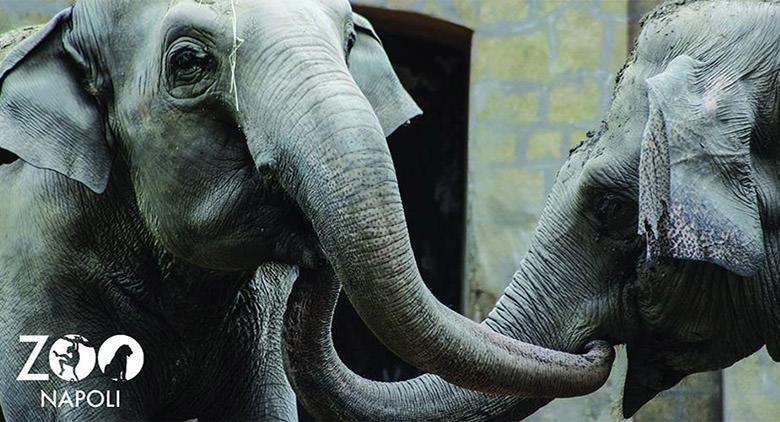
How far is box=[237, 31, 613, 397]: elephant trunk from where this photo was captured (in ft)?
12.7

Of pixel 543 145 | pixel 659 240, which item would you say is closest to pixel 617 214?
pixel 659 240

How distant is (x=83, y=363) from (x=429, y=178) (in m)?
4.22

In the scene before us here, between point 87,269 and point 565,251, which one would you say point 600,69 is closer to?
point 565,251

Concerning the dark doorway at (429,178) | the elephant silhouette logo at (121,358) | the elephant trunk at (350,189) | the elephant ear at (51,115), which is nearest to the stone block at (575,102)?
the dark doorway at (429,178)

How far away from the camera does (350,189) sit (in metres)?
3.87

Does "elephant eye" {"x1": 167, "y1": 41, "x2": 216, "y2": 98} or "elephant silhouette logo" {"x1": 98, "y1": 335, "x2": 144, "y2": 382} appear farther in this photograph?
"elephant silhouette logo" {"x1": 98, "y1": 335, "x2": 144, "y2": 382}

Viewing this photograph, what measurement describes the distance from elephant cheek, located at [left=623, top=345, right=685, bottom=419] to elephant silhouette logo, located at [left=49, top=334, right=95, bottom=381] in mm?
1221

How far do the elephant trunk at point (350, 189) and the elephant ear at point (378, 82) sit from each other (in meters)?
0.37

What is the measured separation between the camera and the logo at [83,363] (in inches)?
179

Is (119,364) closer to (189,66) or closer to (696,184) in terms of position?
(189,66)

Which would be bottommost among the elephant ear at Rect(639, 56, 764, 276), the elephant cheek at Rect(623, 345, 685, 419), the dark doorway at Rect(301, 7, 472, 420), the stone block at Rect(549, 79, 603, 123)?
the dark doorway at Rect(301, 7, 472, 420)

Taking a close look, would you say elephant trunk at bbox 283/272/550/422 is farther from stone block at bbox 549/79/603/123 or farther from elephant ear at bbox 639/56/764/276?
stone block at bbox 549/79/603/123

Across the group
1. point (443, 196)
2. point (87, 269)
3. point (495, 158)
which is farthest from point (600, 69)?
A: point (87, 269)

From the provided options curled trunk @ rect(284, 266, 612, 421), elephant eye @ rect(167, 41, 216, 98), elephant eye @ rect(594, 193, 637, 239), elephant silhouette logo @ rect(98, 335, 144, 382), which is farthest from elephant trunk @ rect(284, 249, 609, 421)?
elephant eye @ rect(167, 41, 216, 98)
